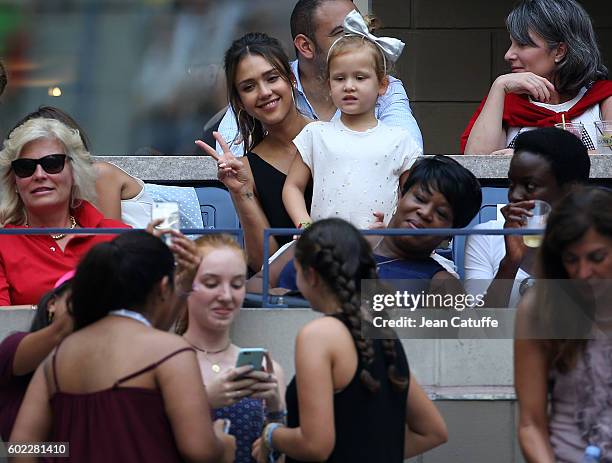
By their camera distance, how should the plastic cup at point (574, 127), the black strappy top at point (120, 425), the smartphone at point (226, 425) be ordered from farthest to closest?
the plastic cup at point (574, 127)
the smartphone at point (226, 425)
the black strappy top at point (120, 425)

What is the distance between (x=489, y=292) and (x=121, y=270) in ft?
5.56

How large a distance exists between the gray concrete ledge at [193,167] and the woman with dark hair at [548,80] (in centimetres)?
14

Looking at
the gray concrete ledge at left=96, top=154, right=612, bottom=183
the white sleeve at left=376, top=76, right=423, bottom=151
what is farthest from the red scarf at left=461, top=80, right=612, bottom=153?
the white sleeve at left=376, top=76, right=423, bottom=151

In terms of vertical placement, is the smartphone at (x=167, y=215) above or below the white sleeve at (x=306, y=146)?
below

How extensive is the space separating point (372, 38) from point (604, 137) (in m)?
1.40

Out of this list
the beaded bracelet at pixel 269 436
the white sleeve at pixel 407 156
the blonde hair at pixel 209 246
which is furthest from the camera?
the white sleeve at pixel 407 156

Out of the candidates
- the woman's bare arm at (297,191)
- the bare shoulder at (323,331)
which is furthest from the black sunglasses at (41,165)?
the bare shoulder at (323,331)

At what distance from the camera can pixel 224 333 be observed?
535 centimetres

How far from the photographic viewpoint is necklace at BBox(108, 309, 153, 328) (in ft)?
15.4

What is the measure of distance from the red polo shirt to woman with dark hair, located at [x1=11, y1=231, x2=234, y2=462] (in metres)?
1.33

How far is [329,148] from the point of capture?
21.1 feet

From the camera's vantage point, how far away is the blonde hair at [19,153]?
252 inches

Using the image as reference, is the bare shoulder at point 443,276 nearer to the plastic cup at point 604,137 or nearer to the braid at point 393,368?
the braid at point 393,368

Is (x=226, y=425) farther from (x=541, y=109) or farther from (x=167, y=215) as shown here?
(x=541, y=109)
